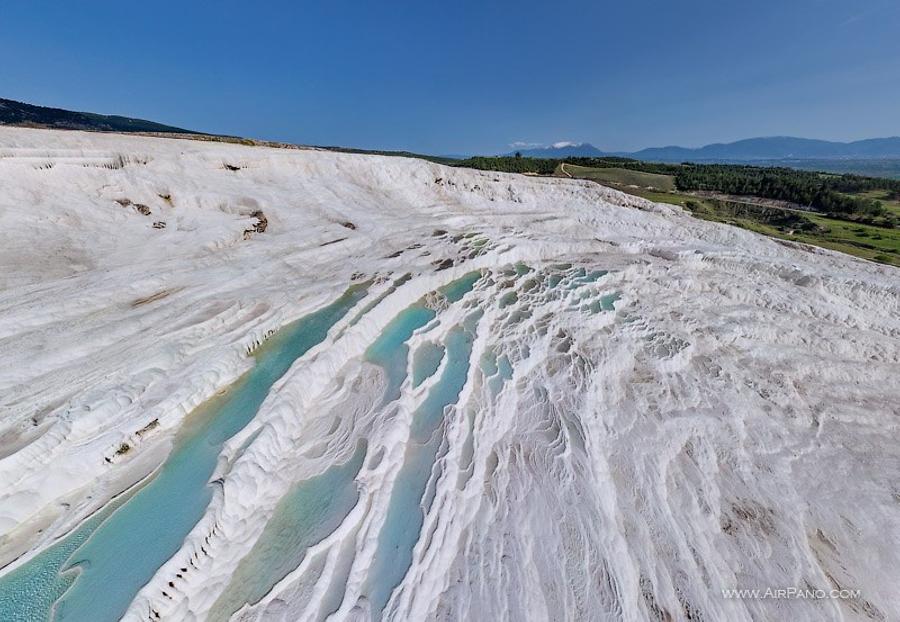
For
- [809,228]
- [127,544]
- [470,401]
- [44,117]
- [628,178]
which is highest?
[44,117]

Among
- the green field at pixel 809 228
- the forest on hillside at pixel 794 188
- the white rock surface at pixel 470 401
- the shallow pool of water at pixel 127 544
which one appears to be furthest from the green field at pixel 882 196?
the shallow pool of water at pixel 127 544

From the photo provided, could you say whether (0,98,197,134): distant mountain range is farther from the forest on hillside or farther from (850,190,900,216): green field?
(850,190,900,216): green field

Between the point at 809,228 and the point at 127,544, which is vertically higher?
the point at 127,544

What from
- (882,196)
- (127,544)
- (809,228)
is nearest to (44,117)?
(127,544)

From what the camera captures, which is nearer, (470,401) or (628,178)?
(470,401)

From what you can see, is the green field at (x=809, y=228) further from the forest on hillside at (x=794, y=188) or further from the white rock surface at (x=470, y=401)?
the white rock surface at (x=470, y=401)

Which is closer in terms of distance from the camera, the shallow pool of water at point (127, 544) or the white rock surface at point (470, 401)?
the shallow pool of water at point (127, 544)

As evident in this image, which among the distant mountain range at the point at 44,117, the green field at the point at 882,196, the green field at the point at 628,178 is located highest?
the distant mountain range at the point at 44,117

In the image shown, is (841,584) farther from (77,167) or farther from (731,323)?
(77,167)

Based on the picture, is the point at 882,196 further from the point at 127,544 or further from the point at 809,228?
the point at 127,544
